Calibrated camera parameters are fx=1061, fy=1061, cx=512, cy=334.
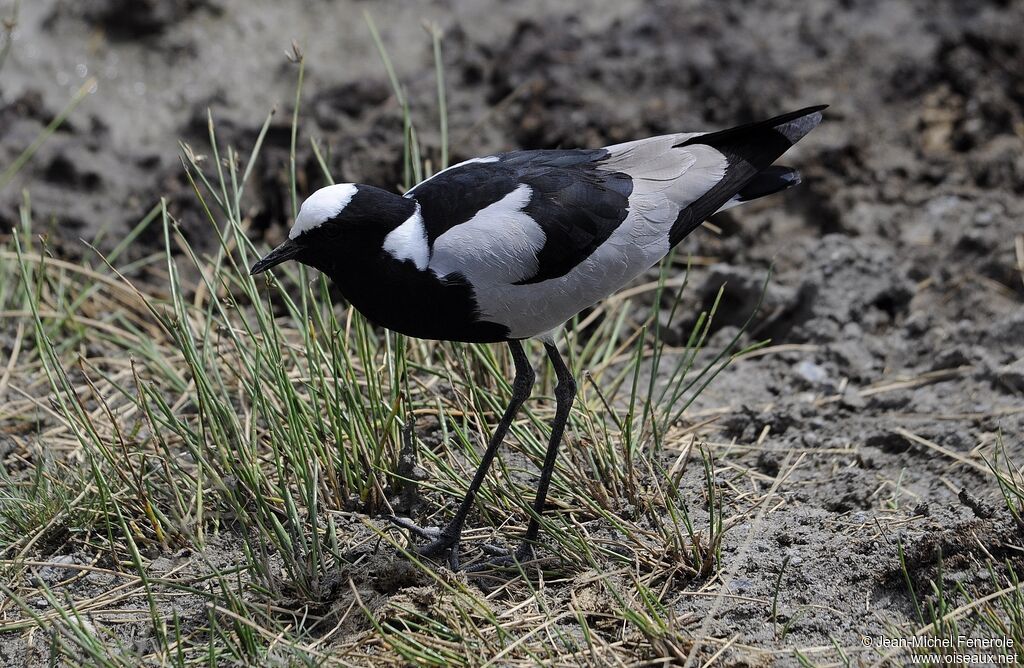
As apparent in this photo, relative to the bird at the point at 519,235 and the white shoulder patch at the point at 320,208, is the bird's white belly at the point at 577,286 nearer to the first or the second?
the bird at the point at 519,235

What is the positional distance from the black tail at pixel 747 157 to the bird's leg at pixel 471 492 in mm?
616

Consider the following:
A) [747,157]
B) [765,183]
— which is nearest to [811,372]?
[765,183]

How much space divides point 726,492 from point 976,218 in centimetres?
219

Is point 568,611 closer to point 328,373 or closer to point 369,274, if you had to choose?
point 369,274

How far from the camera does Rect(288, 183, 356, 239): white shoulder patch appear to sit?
9.27 ft

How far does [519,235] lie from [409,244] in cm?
31

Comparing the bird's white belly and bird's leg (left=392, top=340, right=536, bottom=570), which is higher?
the bird's white belly

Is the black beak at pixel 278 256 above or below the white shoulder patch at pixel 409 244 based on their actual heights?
above

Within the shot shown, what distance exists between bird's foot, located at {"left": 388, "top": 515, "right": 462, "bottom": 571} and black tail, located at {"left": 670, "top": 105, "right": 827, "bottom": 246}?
1.13 metres

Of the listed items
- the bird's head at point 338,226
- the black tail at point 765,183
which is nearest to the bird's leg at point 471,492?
the bird's head at point 338,226

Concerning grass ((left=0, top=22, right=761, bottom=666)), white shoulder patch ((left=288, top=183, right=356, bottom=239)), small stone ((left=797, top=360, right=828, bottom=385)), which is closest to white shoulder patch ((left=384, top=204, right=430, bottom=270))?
white shoulder patch ((left=288, top=183, right=356, bottom=239))

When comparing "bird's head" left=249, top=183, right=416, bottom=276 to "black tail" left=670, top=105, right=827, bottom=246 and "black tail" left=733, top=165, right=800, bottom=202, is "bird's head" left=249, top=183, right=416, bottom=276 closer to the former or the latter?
"black tail" left=670, top=105, right=827, bottom=246

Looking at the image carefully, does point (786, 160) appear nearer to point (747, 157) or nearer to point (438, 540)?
point (747, 157)

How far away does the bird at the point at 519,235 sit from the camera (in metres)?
2.90
